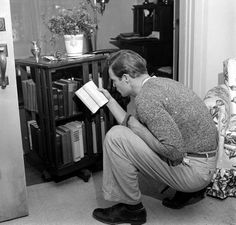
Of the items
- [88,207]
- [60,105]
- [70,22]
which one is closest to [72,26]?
[70,22]

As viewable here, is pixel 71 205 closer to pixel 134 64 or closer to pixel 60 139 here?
pixel 60 139

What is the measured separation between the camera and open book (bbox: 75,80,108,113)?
2332 millimetres

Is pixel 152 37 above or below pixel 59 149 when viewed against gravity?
above

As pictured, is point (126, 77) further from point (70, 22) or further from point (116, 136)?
point (70, 22)

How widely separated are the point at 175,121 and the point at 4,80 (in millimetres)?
880

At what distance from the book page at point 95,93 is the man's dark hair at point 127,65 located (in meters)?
0.36

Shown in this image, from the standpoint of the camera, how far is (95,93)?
235 cm

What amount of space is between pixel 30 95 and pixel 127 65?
0.97 m

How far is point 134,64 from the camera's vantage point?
195 cm

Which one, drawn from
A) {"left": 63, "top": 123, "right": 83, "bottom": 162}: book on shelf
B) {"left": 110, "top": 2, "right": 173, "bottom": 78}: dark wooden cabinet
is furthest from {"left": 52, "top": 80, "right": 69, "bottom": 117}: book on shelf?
{"left": 110, "top": 2, "right": 173, "bottom": 78}: dark wooden cabinet

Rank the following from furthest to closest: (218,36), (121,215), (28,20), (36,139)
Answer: (28,20), (218,36), (36,139), (121,215)

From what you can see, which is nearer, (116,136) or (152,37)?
(116,136)

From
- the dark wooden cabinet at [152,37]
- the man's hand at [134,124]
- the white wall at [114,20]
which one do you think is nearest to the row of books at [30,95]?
the man's hand at [134,124]

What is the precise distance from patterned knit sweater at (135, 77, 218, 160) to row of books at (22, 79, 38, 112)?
0.98 metres
